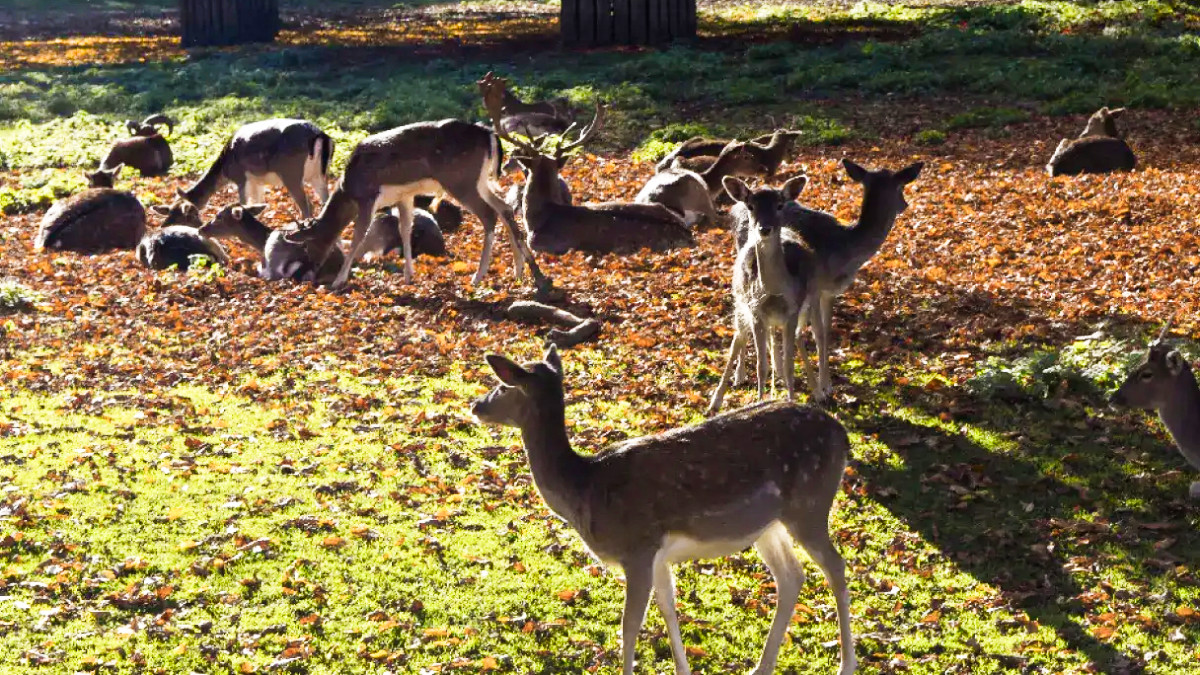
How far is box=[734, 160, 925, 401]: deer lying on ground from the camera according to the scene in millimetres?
11039

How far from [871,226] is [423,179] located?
18.6 feet

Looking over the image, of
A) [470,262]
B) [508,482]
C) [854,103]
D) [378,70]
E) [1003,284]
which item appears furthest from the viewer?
[378,70]

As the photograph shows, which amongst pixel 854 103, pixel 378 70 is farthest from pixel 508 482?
pixel 378 70

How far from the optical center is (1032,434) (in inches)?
411

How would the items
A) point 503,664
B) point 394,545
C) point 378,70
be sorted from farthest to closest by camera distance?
point 378,70 < point 394,545 < point 503,664

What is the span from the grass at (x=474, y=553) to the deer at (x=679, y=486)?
951 millimetres

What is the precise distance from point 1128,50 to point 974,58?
8.68ft

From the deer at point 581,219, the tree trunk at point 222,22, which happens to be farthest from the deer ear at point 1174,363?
the tree trunk at point 222,22

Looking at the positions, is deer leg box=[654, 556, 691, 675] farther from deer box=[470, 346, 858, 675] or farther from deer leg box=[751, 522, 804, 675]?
deer leg box=[751, 522, 804, 675]

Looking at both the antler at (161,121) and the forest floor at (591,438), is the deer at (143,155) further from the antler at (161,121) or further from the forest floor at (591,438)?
the antler at (161,121)

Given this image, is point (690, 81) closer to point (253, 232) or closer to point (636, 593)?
point (253, 232)

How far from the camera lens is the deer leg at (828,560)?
706 centimetres

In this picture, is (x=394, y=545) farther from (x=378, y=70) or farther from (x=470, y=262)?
(x=378, y=70)

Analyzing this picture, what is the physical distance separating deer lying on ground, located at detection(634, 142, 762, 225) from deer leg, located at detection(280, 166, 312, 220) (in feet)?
13.0
